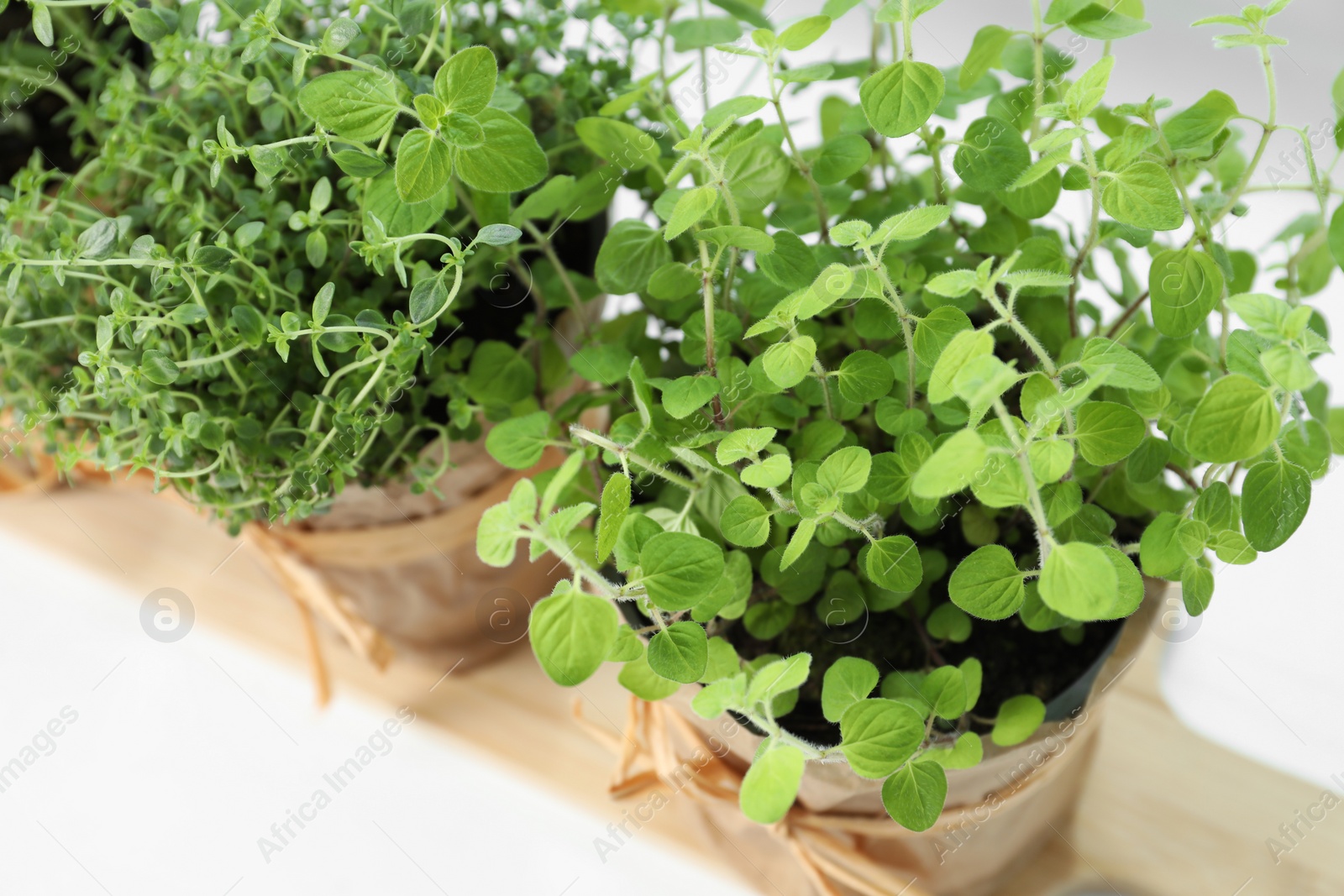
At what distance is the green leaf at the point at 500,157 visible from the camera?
1.55 ft

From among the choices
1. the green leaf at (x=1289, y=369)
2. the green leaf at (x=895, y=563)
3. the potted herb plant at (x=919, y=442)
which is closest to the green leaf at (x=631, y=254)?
the potted herb plant at (x=919, y=442)

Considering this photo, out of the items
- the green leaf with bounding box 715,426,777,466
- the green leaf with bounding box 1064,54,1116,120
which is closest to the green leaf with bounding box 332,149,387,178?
the green leaf with bounding box 715,426,777,466

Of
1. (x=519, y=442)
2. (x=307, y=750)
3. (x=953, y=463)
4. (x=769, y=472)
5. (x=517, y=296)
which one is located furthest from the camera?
(x=307, y=750)

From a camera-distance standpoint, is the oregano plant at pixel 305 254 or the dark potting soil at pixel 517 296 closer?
the oregano plant at pixel 305 254

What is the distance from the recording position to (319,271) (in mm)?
650

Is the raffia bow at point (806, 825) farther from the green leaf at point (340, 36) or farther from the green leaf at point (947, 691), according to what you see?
the green leaf at point (340, 36)

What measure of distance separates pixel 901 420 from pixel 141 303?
423 mm

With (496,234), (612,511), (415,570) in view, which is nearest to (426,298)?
(496,234)

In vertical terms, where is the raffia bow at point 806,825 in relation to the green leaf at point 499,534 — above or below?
below

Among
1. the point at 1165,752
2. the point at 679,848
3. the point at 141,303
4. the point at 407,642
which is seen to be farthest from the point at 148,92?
the point at 1165,752

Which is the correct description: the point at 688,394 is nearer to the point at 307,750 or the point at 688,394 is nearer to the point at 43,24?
the point at 43,24

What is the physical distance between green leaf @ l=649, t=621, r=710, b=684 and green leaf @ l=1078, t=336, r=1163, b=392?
0.21 meters

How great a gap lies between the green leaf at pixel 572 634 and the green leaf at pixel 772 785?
3.7 inches

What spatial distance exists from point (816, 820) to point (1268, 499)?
12.7 inches
